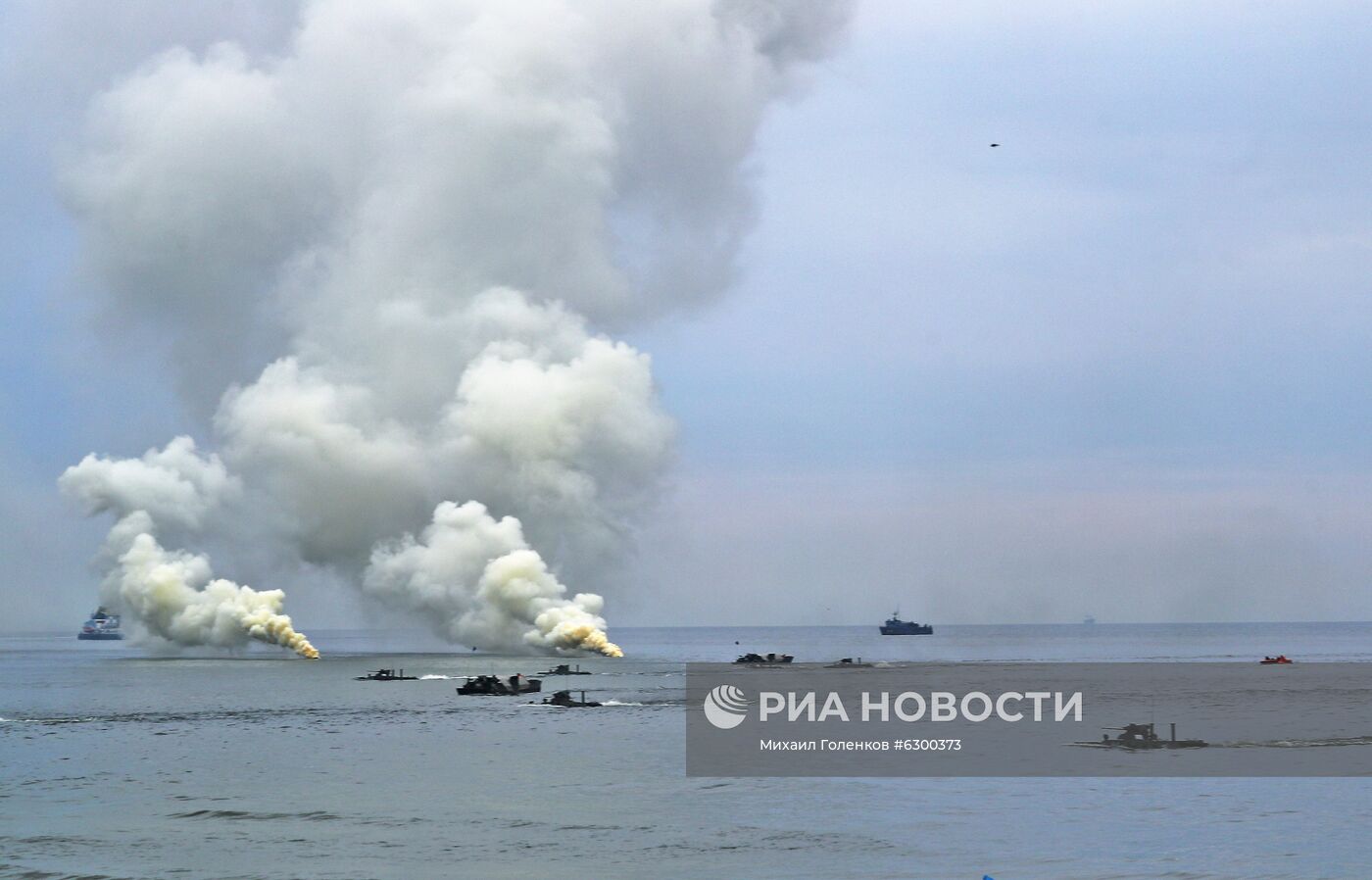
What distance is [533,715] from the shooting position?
407 feet

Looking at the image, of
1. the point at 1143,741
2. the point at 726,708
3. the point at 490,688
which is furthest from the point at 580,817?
the point at 490,688

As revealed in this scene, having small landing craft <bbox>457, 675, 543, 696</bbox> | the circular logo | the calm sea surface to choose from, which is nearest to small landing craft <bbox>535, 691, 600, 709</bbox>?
the circular logo

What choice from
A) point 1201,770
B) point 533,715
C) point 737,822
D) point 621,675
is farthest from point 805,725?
point 621,675

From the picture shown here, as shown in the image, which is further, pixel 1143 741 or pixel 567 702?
pixel 567 702

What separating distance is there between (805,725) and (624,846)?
5629 centimetres

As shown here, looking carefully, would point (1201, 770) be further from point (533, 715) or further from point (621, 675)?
point (621, 675)

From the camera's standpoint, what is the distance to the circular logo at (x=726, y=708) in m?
119

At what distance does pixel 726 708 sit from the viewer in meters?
132

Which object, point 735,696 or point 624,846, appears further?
point 735,696

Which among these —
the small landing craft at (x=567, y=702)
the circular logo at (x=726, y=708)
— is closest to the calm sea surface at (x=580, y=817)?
the circular logo at (x=726, y=708)

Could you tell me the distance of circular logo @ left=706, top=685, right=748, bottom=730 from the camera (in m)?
119

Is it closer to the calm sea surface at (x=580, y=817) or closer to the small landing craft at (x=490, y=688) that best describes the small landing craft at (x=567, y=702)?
the small landing craft at (x=490, y=688)

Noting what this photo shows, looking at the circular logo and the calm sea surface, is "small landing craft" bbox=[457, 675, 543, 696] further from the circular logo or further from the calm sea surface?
the calm sea surface

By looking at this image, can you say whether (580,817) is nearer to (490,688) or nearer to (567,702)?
(567,702)
